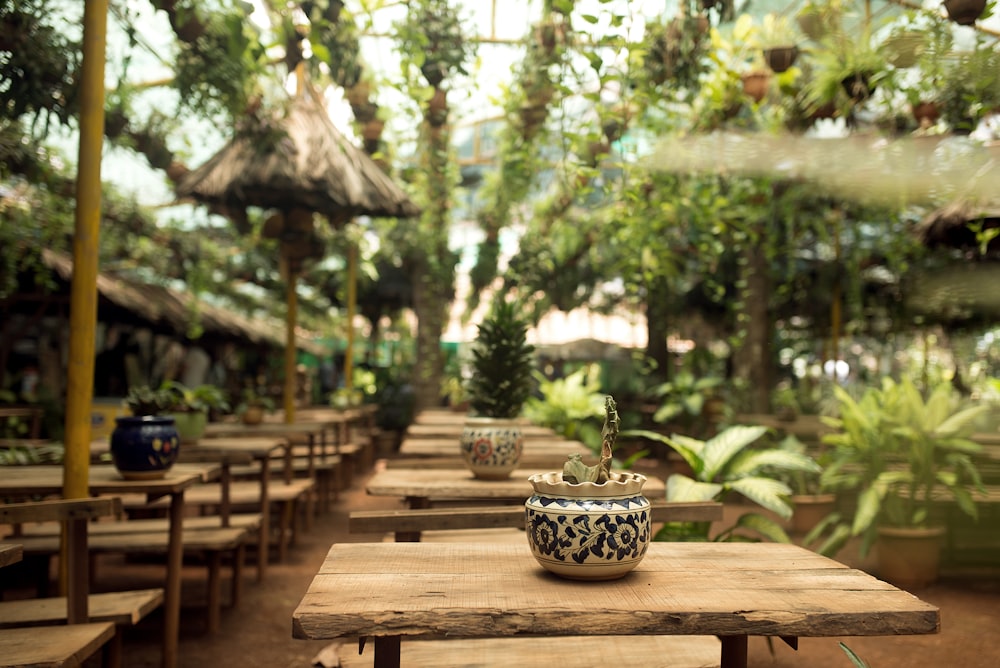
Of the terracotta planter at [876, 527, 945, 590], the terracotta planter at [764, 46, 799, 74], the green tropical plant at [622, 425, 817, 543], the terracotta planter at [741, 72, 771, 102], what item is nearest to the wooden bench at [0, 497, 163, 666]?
the green tropical plant at [622, 425, 817, 543]

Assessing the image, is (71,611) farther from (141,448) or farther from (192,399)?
(192,399)

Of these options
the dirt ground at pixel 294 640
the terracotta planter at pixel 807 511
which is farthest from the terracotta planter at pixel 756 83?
the dirt ground at pixel 294 640

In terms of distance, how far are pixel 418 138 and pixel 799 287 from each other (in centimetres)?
686

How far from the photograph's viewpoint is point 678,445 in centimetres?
383

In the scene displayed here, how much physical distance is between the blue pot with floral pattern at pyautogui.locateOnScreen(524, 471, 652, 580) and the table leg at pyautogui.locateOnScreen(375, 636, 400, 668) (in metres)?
0.31

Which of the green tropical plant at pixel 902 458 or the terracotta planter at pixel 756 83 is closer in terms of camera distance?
the green tropical plant at pixel 902 458

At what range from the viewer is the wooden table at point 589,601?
127 cm

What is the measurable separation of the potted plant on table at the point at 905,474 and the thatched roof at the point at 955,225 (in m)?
1.07

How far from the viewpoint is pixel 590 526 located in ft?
4.75

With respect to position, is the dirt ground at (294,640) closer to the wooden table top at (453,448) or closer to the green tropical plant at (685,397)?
the wooden table top at (453,448)

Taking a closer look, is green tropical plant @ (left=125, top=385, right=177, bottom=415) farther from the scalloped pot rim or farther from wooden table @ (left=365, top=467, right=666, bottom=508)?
the scalloped pot rim

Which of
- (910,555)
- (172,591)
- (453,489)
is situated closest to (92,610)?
(172,591)

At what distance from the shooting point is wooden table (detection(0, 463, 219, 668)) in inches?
111

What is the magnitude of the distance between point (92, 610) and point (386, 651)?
1929 millimetres
